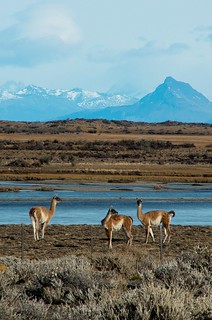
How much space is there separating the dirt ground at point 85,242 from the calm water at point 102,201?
12.9 feet

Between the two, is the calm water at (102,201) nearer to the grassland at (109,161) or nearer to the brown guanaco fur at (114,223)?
the grassland at (109,161)

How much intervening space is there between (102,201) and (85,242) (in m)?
17.5

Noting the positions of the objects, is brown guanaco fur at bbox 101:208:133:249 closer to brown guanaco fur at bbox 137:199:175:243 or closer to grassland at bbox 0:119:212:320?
grassland at bbox 0:119:212:320

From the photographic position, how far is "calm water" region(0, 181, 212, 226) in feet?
102

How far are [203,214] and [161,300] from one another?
25935 millimetres

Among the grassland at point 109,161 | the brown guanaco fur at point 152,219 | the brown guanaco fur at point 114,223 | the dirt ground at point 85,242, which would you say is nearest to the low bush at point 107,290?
the dirt ground at point 85,242

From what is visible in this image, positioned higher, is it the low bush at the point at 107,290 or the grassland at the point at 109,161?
the grassland at the point at 109,161

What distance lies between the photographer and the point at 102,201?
128 feet

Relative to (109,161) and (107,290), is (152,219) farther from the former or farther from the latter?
(109,161)

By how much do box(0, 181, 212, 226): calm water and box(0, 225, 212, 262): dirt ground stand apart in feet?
12.9

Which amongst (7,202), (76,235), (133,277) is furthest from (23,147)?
(133,277)

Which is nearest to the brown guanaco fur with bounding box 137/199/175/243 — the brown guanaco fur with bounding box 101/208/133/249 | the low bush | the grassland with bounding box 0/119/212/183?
the brown guanaco fur with bounding box 101/208/133/249

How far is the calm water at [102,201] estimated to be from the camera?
102ft

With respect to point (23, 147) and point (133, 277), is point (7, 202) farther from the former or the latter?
point (23, 147)
